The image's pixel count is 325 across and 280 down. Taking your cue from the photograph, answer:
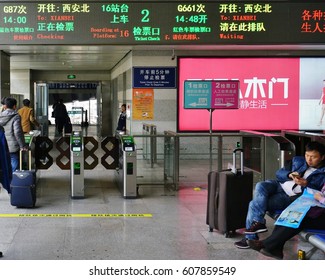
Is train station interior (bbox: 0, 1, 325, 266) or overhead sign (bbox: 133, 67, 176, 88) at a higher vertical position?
overhead sign (bbox: 133, 67, 176, 88)

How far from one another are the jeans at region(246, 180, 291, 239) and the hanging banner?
7.72 metres

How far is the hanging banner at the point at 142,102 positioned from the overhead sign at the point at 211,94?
3316 millimetres

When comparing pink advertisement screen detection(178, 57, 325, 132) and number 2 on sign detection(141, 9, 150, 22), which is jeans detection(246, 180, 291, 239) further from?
pink advertisement screen detection(178, 57, 325, 132)

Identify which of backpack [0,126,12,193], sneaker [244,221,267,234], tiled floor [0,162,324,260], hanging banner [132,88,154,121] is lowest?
tiled floor [0,162,324,260]

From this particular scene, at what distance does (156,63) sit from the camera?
13.2 metres

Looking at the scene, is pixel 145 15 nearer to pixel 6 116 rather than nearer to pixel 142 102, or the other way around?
pixel 6 116

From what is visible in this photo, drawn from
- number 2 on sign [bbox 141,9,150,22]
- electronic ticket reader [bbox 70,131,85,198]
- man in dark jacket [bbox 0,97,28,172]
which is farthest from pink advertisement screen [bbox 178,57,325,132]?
man in dark jacket [bbox 0,97,28,172]

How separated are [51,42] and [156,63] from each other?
4.11 m

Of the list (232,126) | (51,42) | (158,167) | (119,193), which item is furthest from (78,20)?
(232,126)

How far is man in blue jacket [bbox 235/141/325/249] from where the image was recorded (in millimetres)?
5344

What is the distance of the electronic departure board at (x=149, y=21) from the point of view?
940 centimetres

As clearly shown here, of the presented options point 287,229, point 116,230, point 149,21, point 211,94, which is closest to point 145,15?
point 149,21

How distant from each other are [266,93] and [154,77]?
2.81m

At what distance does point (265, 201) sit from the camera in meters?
5.65
